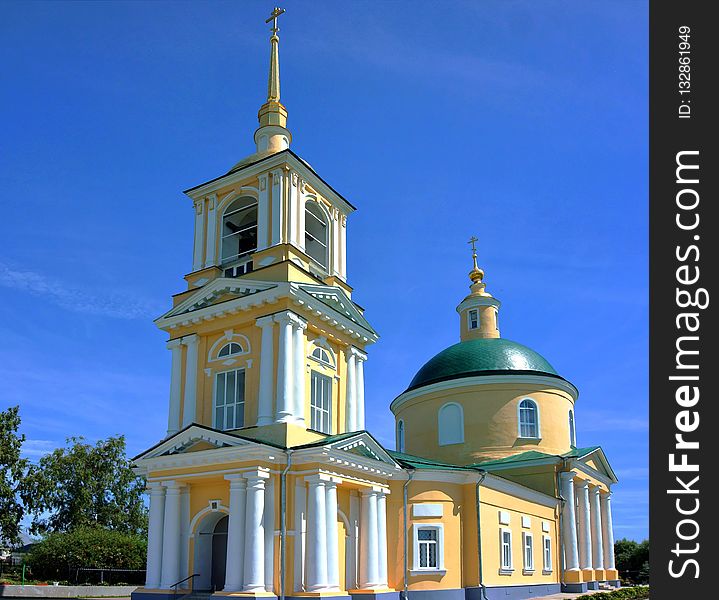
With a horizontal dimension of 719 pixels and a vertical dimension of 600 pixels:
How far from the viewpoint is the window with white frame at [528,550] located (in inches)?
971

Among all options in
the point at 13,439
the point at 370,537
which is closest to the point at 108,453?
the point at 13,439

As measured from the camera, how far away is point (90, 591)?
26891 millimetres

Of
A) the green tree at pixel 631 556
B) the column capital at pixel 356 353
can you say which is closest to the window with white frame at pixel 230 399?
the column capital at pixel 356 353

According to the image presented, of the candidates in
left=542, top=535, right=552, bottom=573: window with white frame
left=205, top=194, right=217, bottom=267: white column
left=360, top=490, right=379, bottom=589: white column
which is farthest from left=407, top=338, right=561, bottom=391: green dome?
left=205, top=194, right=217, bottom=267: white column

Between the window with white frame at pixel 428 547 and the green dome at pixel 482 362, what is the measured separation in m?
9.86

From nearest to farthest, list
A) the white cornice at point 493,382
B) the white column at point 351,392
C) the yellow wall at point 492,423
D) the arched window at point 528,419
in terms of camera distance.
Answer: the white column at point 351,392, the yellow wall at point 492,423, the arched window at point 528,419, the white cornice at point 493,382

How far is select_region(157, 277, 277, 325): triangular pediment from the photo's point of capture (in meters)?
19.5

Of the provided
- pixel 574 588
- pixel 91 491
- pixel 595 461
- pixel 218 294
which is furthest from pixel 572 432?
pixel 91 491

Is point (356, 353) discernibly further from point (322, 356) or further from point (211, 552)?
point (211, 552)

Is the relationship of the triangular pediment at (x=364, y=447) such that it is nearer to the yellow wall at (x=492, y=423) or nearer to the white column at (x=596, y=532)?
the yellow wall at (x=492, y=423)

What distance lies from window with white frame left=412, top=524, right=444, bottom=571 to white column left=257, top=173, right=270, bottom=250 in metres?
9.22

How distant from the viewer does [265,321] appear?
19078 mm

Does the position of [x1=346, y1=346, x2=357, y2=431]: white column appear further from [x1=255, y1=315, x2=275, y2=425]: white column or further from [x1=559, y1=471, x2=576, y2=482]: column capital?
[x1=559, y1=471, x2=576, y2=482]: column capital
